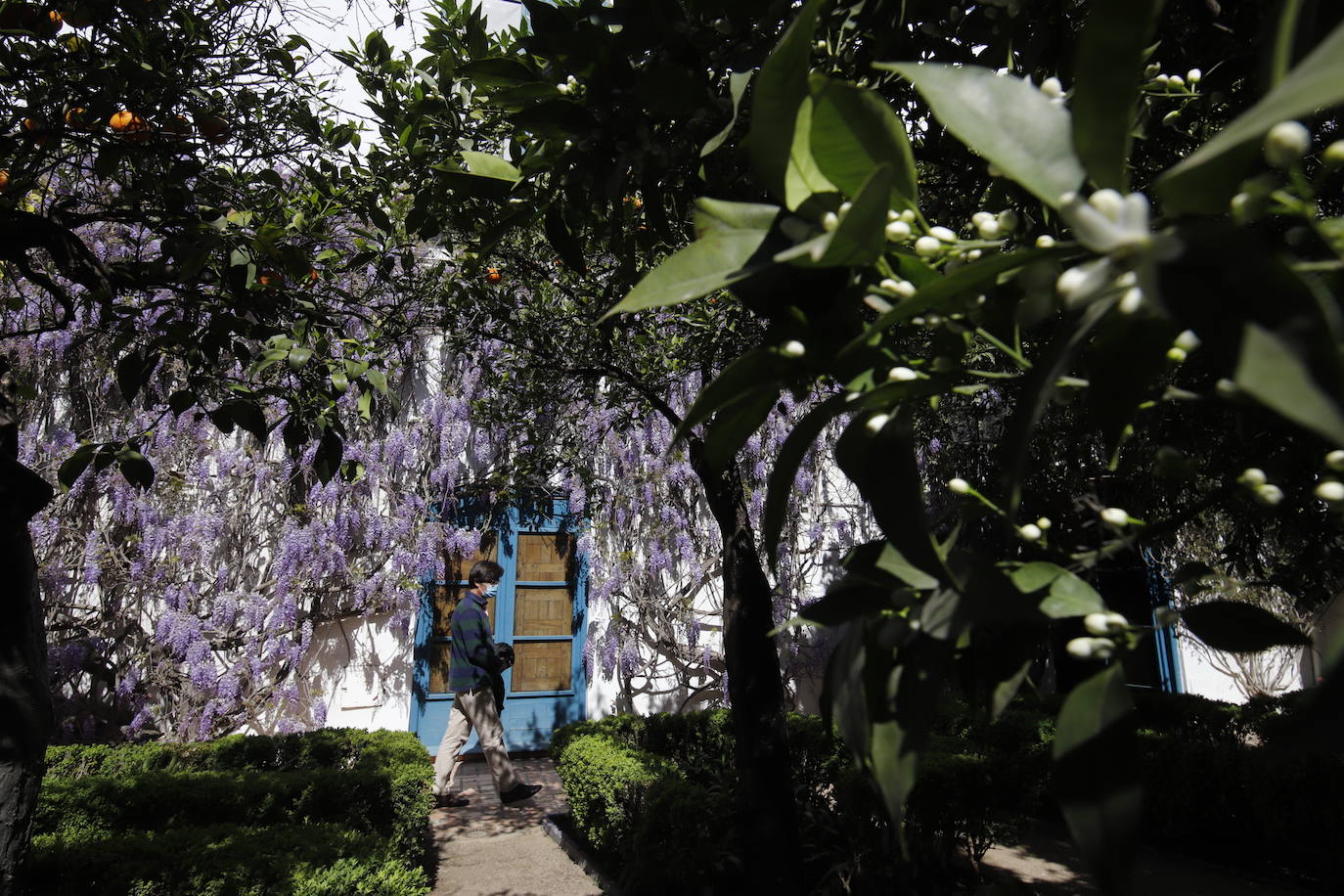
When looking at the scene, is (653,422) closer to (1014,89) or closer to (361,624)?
(361,624)

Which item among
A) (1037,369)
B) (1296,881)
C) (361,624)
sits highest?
(1037,369)

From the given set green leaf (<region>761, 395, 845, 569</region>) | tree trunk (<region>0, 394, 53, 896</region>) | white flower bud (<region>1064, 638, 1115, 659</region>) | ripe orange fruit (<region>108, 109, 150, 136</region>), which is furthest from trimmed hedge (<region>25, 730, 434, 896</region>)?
white flower bud (<region>1064, 638, 1115, 659</region>)

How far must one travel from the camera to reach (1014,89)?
17.6 inches

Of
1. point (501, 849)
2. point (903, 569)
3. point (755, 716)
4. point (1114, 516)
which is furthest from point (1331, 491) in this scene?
point (501, 849)

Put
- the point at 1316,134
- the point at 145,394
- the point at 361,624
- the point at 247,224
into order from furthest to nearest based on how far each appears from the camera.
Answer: the point at 361,624 < the point at 145,394 < the point at 247,224 < the point at 1316,134

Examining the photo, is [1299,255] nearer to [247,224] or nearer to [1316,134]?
[1316,134]

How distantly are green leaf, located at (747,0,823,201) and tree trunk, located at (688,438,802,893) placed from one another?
2500 mm

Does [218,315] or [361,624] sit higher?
[218,315]

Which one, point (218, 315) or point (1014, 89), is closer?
point (1014, 89)

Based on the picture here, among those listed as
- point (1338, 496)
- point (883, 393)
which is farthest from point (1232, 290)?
point (1338, 496)

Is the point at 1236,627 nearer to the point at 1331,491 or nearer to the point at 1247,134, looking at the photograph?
the point at 1331,491

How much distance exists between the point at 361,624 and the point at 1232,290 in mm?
7829

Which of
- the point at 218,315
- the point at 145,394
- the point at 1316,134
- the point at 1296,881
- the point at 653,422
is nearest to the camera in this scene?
the point at 1316,134

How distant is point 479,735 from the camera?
6457 mm
